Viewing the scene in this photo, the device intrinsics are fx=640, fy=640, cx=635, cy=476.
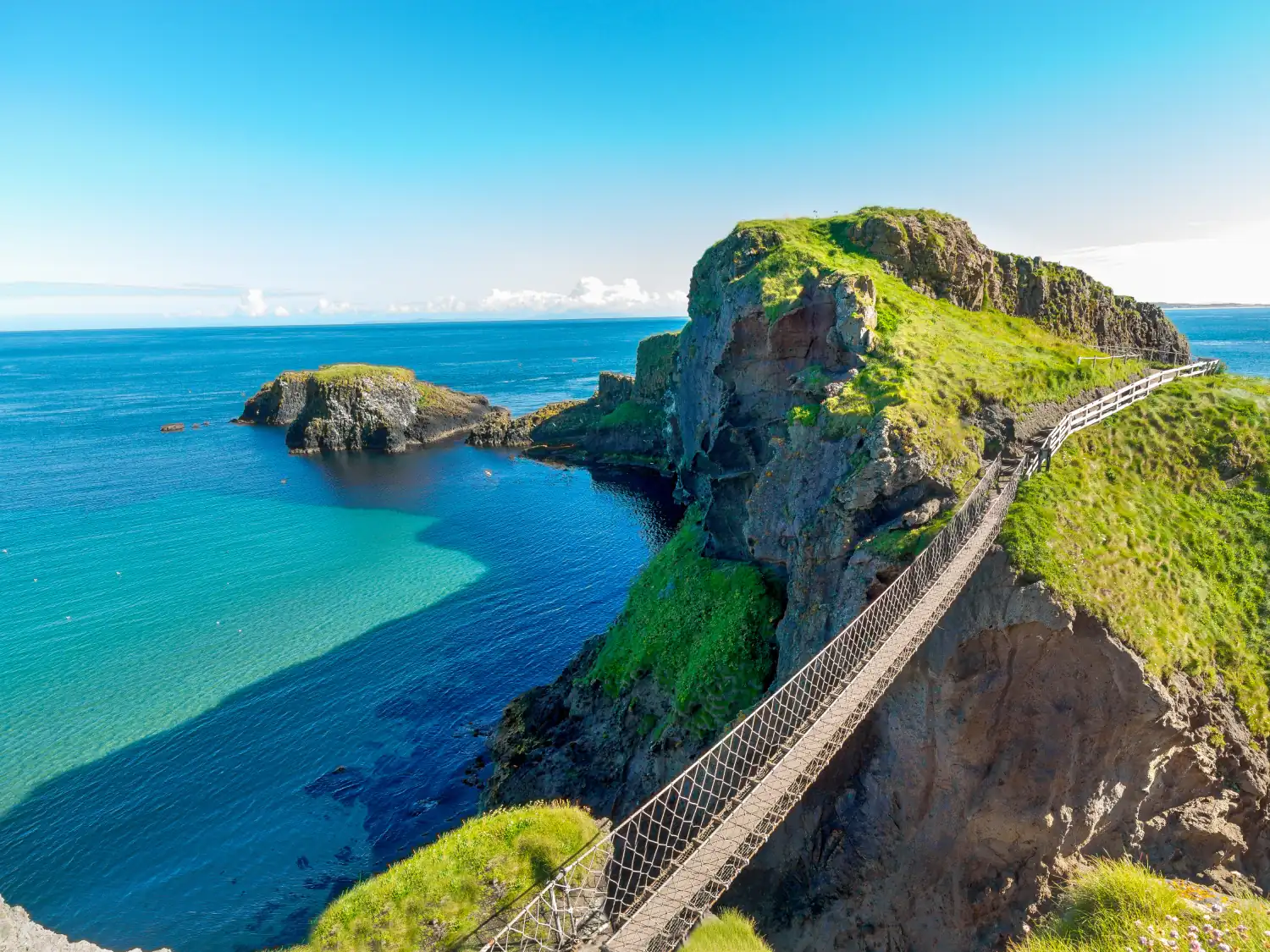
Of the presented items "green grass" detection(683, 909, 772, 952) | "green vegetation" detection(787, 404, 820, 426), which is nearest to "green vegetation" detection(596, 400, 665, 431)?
"green vegetation" detection(787, 404, 820, 426)

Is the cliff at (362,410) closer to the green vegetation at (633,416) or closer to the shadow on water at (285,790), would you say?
the green vegetation at (633,416)

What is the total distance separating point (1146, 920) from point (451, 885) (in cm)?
1357

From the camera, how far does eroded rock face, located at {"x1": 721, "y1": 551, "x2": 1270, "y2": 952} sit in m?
15.3

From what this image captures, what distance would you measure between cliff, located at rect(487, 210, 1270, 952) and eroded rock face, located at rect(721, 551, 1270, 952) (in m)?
0.05

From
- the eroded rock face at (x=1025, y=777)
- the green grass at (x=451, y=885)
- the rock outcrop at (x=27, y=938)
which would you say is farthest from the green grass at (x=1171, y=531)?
the rock outcrop at (x=27, y=938)

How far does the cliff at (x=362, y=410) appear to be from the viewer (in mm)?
85062

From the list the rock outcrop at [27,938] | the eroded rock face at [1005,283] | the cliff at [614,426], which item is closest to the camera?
the rock outcrop at [27,938]

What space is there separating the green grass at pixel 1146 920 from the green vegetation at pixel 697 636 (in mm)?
10520

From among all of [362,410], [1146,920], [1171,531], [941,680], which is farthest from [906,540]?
[362,410]

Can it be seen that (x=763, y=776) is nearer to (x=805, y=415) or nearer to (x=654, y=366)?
(x=805, y=415)

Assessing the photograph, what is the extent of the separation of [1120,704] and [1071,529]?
14.8 ft

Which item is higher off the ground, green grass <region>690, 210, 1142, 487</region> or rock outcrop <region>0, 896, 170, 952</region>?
green grass <region>690, 210, 1142, 487</region>

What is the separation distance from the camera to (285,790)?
86.4 ft

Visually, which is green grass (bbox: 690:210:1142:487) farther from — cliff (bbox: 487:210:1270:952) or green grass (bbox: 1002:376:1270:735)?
green grass (bbox: 1002:376:1270:735)
